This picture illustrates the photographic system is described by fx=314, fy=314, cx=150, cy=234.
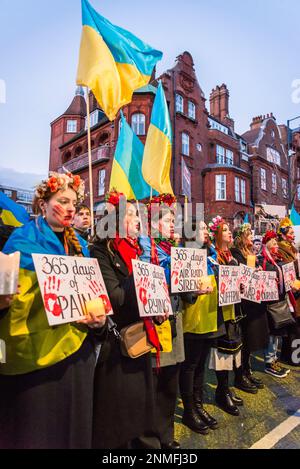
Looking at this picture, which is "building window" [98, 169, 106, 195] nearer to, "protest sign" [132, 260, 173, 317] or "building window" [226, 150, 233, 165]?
"building window" [226, 150, 233, 165]

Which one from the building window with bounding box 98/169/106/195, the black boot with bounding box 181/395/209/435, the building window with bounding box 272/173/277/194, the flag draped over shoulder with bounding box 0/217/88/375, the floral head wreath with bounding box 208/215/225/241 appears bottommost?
the black boot with bounding box 181/395/209/435

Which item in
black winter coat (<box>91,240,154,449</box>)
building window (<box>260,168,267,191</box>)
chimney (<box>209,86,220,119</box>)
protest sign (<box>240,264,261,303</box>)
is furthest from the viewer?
chimney (<box>209,86,220,119</box>)

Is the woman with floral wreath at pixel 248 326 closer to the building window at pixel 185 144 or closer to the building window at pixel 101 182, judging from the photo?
the building window at pixel 101 182

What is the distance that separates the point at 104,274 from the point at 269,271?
3.24 m

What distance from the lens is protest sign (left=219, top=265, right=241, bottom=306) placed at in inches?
143

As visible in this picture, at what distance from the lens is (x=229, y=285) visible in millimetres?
3787

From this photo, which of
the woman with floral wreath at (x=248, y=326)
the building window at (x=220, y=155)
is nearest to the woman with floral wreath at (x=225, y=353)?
the woman with floral wreath at (x=248, y=326)

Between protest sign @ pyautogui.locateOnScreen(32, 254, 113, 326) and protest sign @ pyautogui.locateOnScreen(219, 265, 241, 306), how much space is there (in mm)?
1828

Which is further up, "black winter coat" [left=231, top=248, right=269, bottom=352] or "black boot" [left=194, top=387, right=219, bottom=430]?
"black winter coat" [left=231, top=248, right=269, bottom=352]

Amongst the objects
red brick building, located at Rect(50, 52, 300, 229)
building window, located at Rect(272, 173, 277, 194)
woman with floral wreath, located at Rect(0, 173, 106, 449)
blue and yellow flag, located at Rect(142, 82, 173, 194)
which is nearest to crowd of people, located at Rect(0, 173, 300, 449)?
woman with floral wreath, located at Rect(0, 173, 106, 449)

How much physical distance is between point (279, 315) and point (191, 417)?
226cm

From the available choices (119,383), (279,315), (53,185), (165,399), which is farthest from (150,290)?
(279,315)

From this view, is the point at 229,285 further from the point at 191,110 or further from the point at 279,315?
the point at 191,110

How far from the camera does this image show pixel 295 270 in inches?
225
